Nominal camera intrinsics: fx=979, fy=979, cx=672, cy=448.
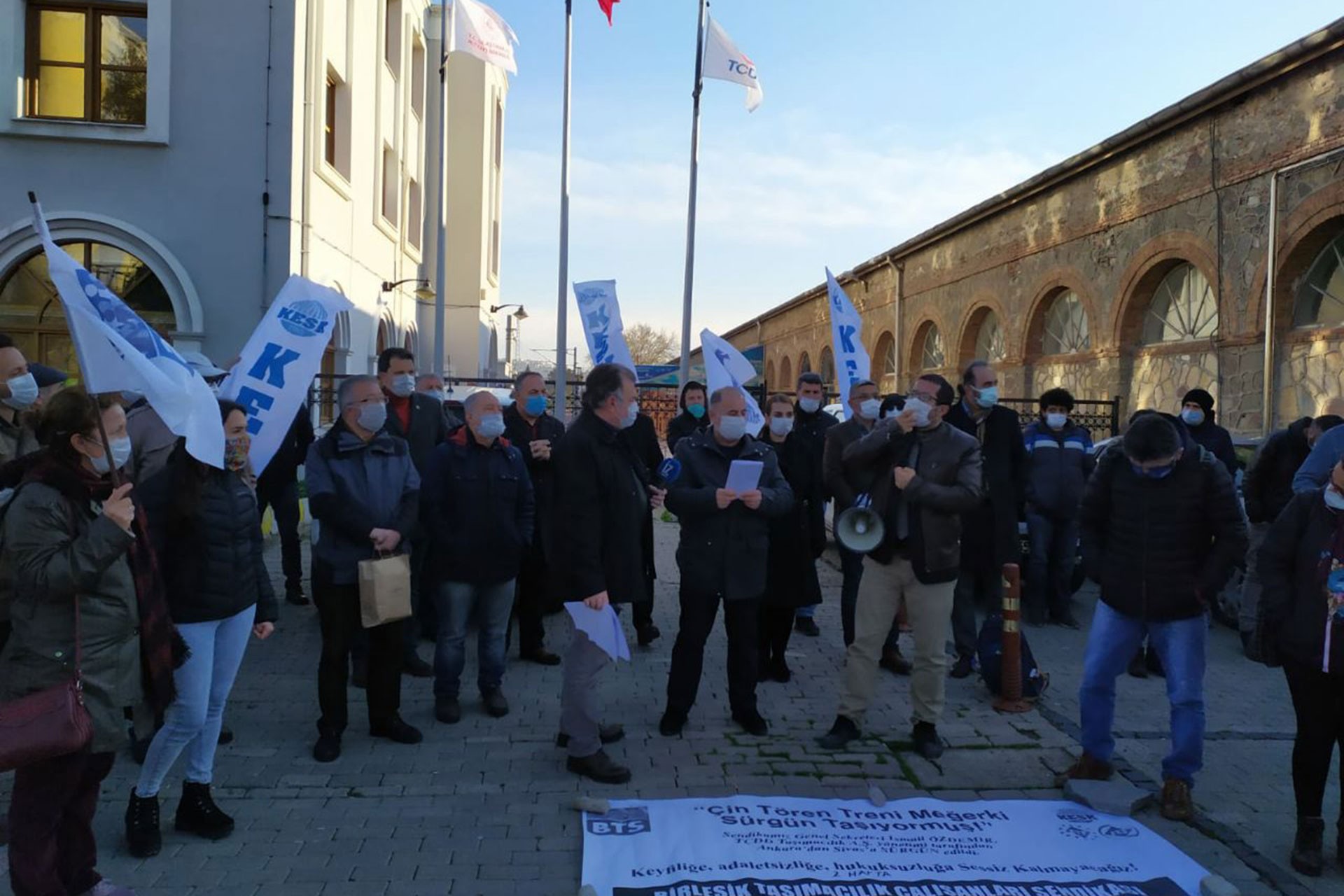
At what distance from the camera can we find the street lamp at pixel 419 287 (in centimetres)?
1975

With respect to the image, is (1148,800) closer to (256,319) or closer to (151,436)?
(151,436)

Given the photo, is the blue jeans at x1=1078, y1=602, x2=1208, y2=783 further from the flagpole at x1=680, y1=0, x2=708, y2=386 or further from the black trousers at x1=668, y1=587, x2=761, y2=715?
the flagpole at x1=680, y1=0, x2=708, y2=386

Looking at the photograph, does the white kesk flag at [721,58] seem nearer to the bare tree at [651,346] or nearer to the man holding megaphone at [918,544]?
the man holding megaphone at [918,544]

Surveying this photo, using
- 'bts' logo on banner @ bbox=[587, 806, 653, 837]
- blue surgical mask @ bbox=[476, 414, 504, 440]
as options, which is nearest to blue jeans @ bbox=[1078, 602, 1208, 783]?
'bts' logo on banner @ bbox=[587, 806, 653, 837]

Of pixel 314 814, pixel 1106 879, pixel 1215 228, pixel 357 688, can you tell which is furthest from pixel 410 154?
pixel 1106 879

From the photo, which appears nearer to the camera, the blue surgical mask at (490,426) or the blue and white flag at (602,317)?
the blue surgical mask at (490,426)

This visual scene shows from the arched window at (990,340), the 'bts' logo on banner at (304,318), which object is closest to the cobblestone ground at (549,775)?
the 'bts' logo on banner at (304,318)

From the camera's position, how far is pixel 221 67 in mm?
13234

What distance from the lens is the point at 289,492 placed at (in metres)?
8.21

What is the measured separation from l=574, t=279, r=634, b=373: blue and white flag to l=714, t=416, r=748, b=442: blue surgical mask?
3.94m

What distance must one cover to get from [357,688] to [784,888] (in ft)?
11.9

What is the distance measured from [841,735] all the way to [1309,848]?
86.1 inches

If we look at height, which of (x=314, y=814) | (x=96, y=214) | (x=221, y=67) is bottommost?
(x=314, y=814)

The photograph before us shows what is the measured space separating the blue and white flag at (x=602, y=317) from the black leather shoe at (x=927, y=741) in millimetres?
4963
